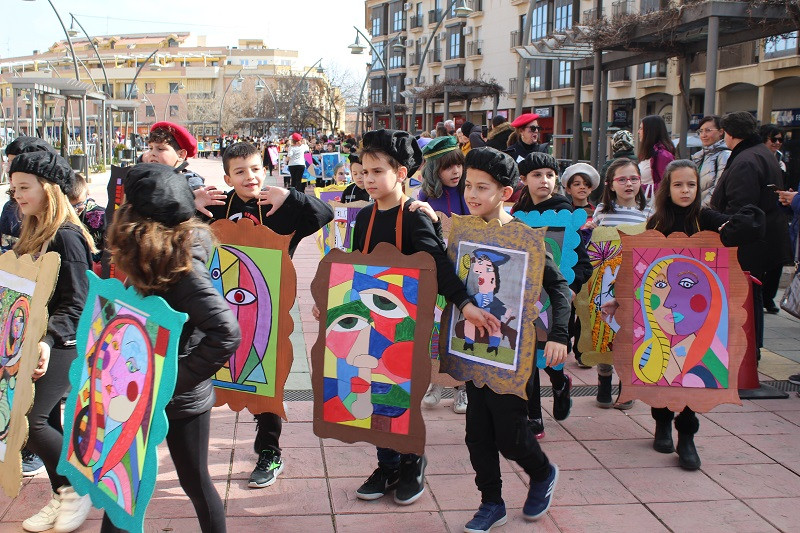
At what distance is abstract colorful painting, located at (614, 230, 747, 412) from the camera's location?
4473 millimetres

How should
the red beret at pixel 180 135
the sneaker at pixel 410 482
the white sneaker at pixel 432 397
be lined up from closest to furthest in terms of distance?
the sneaker at pixel 410 482 → the red beret at pixel 180 135 → the white sneaker at pixel 432 397

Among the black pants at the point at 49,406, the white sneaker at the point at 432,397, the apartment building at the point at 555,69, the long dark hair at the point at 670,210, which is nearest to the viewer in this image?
the black pants at the point at 49,406

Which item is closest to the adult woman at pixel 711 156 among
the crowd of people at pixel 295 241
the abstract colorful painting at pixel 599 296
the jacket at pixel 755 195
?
the jacket at pixel 755 195

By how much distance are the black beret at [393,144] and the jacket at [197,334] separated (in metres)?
1.18

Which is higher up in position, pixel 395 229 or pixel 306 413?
pixel 395 229

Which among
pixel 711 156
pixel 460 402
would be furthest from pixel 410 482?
pixel 711 156

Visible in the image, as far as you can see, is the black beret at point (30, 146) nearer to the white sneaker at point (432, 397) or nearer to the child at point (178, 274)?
the child at point (178, 274)

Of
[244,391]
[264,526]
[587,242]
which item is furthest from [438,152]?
[264,526]

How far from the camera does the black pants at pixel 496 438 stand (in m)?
3.68

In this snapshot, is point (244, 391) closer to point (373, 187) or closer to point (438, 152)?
point (373, 187)

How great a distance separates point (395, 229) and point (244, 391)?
1104 millimetres

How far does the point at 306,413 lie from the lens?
5.41 m

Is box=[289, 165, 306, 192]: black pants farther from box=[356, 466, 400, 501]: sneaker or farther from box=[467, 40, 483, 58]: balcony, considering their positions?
box=[467, 40, 483, 58]: balcony

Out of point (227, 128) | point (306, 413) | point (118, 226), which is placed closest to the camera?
point (118, 226)
